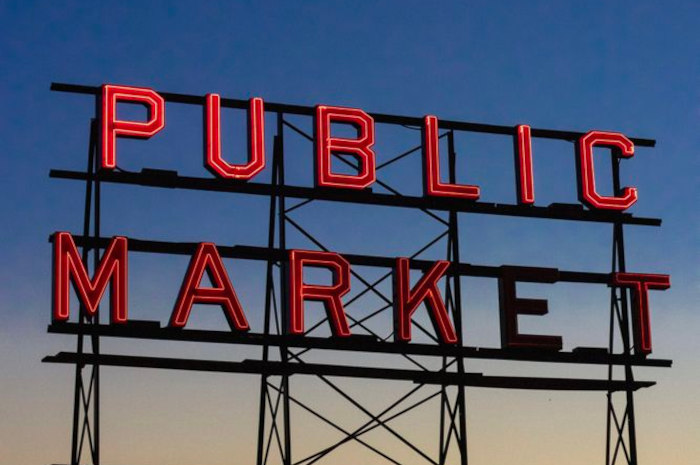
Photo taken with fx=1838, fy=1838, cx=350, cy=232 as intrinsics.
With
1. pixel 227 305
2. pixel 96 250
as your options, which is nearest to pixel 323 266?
pixel 227 305

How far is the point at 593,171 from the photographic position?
126ft

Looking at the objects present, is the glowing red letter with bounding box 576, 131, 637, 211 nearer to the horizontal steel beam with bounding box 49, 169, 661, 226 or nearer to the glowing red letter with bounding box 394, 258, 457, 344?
the horizontal steel beam with bounding box 49, 169, 661, 226

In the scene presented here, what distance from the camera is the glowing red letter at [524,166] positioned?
37.5m

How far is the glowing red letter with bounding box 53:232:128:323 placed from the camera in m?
33.6

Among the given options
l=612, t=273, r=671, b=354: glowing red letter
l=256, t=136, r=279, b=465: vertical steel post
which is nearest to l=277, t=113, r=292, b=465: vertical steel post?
l=256, t=136, r=279, b=465: vertical steel post

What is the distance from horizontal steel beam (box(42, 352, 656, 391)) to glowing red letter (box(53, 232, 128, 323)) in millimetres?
786

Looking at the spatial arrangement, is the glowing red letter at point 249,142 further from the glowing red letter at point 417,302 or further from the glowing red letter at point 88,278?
the glowing red letter at point 417,302

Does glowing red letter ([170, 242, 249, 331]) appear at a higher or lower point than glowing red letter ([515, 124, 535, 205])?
lower

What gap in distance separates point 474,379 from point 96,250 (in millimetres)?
7846

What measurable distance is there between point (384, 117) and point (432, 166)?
1.38 metres

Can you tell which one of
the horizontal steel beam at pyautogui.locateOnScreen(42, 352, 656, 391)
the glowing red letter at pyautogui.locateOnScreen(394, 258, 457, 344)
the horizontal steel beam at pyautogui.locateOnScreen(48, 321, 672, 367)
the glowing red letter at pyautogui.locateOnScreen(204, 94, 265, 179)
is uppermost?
the glowing red letter at pyautogui.locateOnScreen(204, 94, 265, 179)

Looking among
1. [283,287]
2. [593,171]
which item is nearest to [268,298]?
[283,287]

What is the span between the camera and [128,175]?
34719mm

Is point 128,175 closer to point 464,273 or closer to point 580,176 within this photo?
point 464,273
